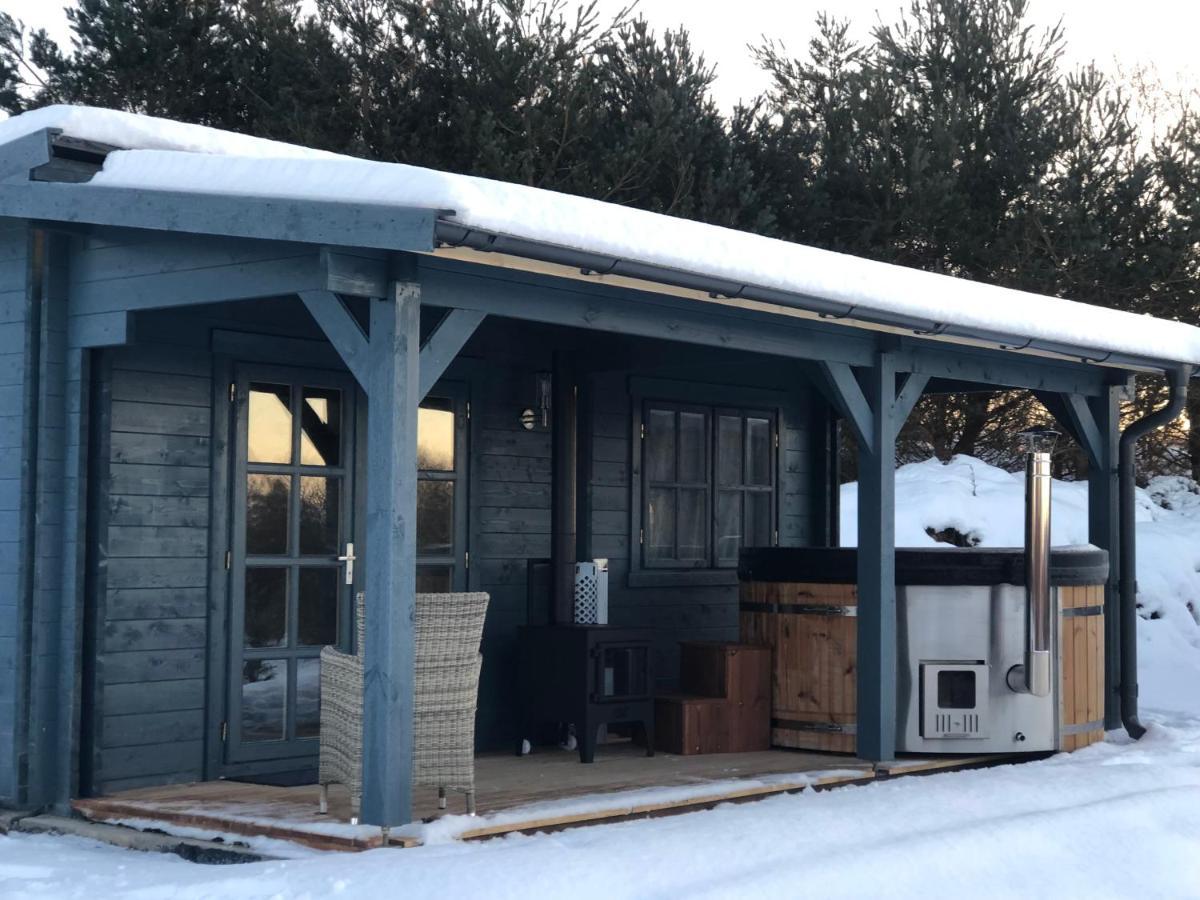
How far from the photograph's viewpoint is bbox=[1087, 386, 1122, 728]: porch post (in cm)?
889

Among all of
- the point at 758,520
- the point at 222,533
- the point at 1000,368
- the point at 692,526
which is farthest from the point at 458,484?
the point at 1000,368

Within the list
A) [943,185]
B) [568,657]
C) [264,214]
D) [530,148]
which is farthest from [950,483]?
[264,214]

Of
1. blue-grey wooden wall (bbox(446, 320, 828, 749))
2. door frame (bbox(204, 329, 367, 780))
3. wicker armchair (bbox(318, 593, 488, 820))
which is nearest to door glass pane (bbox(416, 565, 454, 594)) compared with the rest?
blue-grey wooden wall (bbox(446, 320, 828, 749))

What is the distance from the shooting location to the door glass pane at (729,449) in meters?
9.13

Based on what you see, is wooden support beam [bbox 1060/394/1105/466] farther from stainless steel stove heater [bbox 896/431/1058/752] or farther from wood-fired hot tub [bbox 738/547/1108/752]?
stainless steel stove heater [bbox 896/431/1058/752]

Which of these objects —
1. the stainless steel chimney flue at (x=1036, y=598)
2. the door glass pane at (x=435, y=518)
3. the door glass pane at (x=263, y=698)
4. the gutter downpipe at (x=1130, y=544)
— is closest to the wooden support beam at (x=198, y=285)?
the door glass pane at (x=263, y=698)

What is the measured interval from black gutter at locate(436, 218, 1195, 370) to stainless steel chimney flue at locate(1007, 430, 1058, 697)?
28.1 inches

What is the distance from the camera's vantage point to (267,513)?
683 centimetres

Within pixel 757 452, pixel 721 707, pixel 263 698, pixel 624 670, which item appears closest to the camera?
pixel 263 698

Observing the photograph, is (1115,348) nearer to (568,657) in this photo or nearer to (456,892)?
(568,657)

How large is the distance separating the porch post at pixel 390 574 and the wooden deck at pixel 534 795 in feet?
0.57

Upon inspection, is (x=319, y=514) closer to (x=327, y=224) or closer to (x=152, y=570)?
(x=152, y=570)

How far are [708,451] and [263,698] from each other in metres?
3.23

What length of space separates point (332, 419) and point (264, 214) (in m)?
2.05
